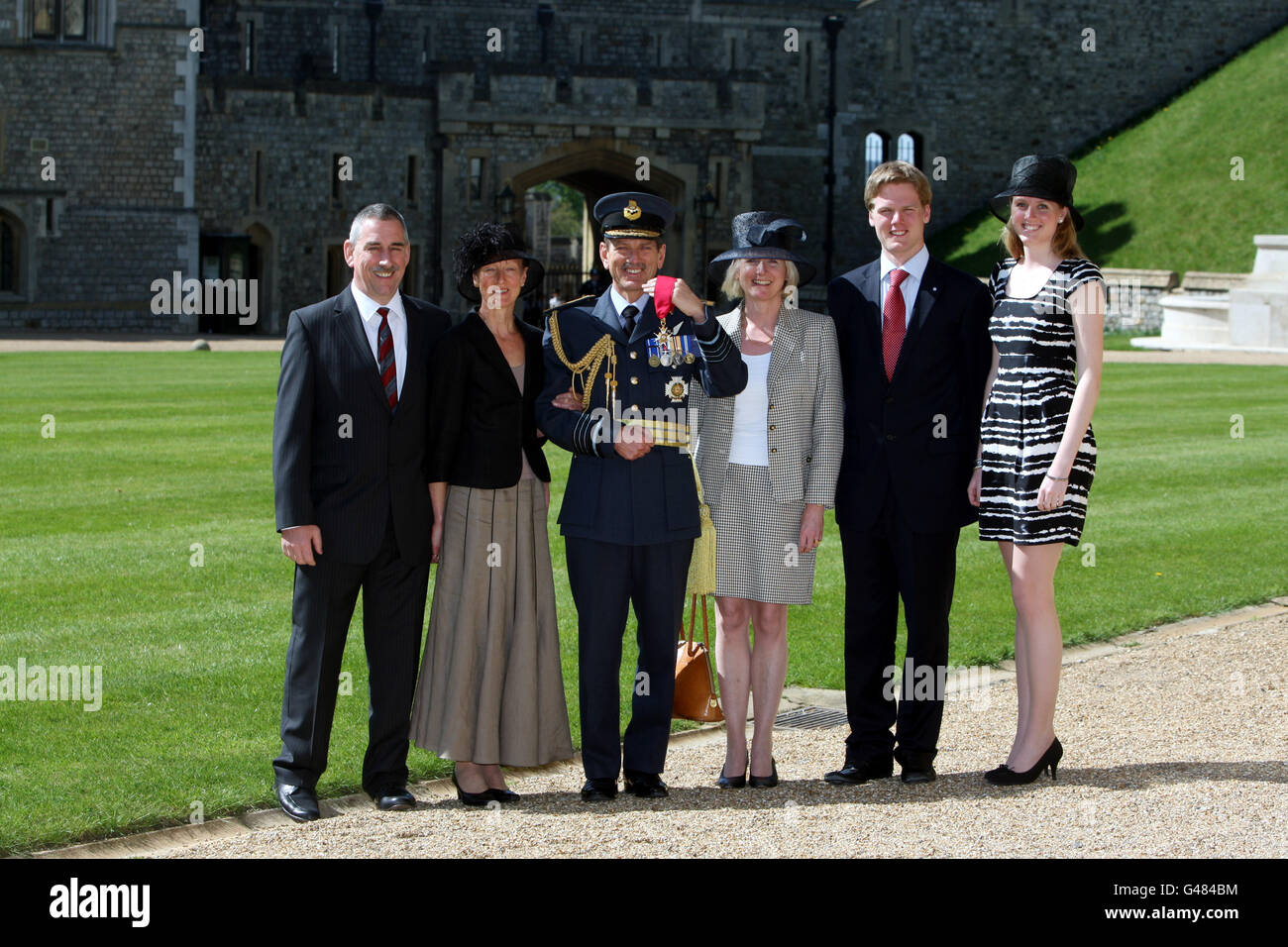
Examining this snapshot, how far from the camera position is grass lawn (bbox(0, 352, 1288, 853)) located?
566 cm

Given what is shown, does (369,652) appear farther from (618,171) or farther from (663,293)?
(618,171)

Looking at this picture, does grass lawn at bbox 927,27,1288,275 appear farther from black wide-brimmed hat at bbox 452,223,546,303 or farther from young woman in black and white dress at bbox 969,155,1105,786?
black wide-brimmed hat at bbox 452,223,546,303

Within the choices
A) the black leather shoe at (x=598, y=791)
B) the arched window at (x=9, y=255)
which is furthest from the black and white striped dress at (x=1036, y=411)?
the arched window at (x=9, y=255)

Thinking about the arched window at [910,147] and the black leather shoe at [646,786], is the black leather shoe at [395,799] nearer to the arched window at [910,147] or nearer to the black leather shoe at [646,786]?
the black leather shoe at [646,786]

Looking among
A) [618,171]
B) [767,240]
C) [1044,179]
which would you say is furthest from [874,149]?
[767,240]

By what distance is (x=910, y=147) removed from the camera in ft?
145

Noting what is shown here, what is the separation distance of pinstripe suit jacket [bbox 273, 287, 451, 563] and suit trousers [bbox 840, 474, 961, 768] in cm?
152

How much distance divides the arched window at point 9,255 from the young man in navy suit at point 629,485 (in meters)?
31.9

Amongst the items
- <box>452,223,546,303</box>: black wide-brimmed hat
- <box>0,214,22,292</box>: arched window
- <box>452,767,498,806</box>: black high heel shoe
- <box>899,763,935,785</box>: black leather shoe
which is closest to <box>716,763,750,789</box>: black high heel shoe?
<box>899,763,935,785</box>: black leather shoe

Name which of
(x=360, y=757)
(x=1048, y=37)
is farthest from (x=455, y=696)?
(x=1048, y=37)

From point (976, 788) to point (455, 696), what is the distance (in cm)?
176

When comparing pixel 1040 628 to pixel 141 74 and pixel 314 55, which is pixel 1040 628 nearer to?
pixel 141 74

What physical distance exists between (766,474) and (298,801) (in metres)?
1.88

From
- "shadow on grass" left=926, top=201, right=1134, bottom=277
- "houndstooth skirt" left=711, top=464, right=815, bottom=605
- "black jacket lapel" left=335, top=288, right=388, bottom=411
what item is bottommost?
"houndstooth skirt" left=711, top=464, right=815, bottom=605
